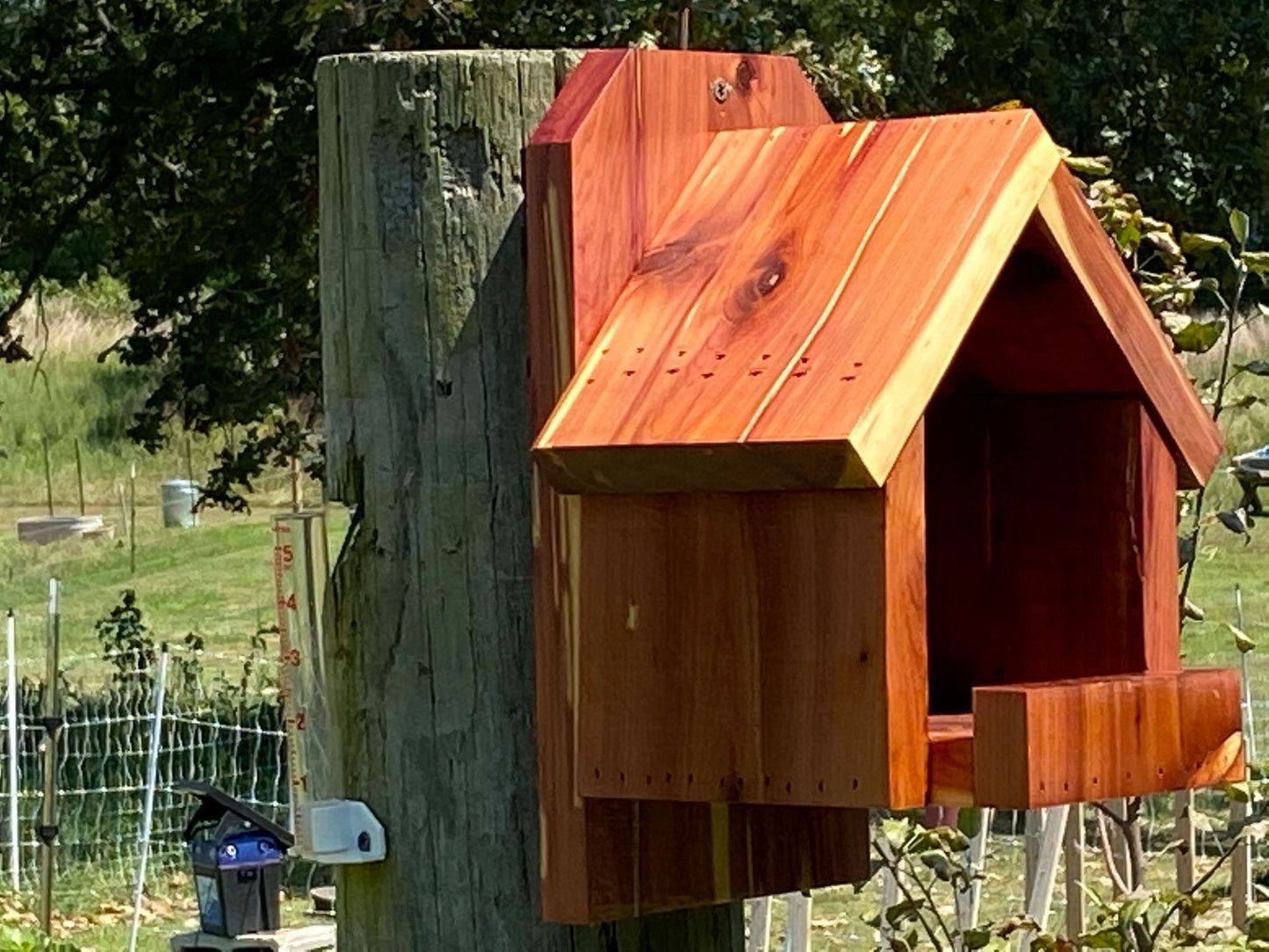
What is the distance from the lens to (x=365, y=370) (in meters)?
2.07

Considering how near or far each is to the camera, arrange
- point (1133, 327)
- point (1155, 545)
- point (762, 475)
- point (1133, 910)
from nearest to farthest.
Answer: point (762, 475), point (1133, 327), point (1155, 545), point (1133, 910)

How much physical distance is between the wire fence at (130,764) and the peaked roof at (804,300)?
704 cm

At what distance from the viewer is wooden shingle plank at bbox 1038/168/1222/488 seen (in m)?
2.11

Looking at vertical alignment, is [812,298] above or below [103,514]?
below

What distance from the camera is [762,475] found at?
1882 mm

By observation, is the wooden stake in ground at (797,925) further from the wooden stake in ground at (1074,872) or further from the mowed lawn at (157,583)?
the mowed lawn at (157,583)

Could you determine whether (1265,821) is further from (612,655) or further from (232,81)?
(232,81)

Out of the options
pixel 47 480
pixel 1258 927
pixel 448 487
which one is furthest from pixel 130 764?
pixel 47 480

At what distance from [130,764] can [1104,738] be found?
935 cm

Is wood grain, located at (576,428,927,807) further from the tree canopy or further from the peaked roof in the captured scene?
the tree canopy

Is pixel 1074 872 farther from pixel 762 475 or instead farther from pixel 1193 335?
pixel 762 475

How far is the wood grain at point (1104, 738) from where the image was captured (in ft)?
6.20

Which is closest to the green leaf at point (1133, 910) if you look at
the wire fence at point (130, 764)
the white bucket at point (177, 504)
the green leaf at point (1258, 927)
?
the green leaf at point (1258, 927)

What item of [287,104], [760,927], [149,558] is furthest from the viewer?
[149,558]
